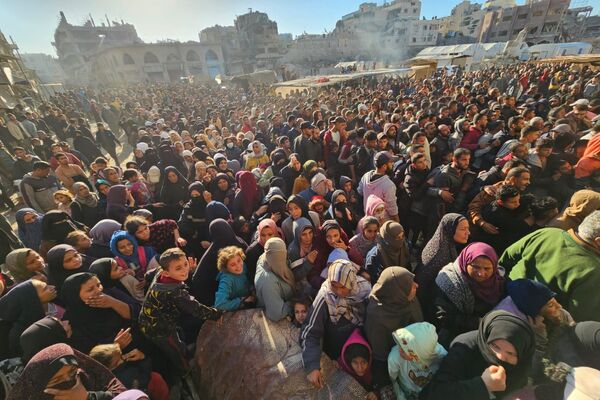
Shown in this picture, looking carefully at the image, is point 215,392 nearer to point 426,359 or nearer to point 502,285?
point 426,359

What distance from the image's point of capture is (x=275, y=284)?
276 centimetres

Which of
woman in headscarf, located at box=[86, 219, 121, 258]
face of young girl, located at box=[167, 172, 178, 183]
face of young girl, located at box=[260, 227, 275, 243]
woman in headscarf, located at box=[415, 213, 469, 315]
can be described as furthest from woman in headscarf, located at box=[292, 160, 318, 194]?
woman in headscarf, located at box=[86, 219, 121, 258]

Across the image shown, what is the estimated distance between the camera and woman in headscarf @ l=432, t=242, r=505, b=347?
217cm

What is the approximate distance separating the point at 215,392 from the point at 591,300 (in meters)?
3.42

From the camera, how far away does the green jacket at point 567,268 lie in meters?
2.01

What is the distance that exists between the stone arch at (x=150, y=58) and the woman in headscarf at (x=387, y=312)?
6298 centimetres

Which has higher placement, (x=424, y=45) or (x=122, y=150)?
(x=424, y=45)

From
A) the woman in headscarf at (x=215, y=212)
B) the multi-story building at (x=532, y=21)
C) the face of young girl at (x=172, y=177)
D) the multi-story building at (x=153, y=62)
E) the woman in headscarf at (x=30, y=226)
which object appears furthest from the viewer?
the multi-story building at (x=153, y=62)

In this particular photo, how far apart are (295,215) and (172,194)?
121 inches

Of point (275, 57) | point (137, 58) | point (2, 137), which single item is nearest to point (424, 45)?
point (275, 57)

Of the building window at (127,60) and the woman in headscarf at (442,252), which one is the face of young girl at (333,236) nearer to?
the woman in headscarf at (442,252)

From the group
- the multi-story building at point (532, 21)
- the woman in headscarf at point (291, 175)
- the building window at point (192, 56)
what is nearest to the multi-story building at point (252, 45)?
the building window at point (192, 56)

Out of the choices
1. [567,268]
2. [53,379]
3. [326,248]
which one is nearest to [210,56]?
[326,248]

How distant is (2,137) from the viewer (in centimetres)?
909
